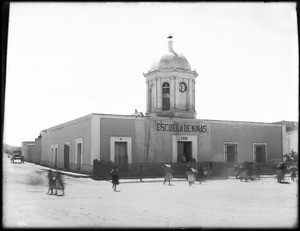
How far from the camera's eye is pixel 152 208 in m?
8.38

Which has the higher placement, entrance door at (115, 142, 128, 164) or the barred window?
the barred window

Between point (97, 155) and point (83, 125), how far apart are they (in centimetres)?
216

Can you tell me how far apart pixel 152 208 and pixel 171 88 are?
570 inches

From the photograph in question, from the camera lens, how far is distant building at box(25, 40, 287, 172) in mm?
18297

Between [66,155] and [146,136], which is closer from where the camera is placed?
[146,136]

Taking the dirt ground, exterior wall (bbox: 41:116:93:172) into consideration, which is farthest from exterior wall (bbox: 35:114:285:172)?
the dirt ground

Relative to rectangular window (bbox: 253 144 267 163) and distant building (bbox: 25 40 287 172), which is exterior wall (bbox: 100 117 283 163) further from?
rectangular window (bbox: 253 144 267 163)

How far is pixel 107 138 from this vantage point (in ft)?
61.2

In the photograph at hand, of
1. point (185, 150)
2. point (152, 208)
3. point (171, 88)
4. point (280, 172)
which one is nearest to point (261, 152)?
point (280, 172)

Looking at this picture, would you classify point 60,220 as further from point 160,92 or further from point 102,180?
point 160,92

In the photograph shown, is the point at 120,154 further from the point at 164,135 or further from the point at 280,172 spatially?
the point at 280,172

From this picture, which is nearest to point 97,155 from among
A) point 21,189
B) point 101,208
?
point 21,189

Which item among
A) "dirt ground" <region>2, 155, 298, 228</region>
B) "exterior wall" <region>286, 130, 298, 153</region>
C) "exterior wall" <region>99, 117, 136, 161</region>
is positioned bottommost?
"dirt ground" <region>2, 155, 298, 228</region>

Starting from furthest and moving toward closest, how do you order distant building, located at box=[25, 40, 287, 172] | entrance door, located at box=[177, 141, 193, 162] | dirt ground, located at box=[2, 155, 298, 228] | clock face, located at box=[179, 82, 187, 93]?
1. clock face, located at box=[179, 82, 187, 93]
2. entrance door, located at box=[177, 141, 193, 162]
3. distant building, located at box=[25, 40, 287, 172]
4. dirt ground, located at box=[2, 155, 298, 228]
